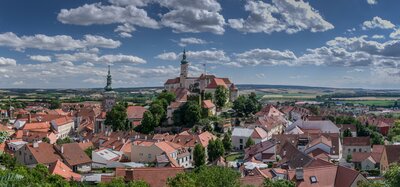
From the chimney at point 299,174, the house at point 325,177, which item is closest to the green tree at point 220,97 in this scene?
the house at point 325,177

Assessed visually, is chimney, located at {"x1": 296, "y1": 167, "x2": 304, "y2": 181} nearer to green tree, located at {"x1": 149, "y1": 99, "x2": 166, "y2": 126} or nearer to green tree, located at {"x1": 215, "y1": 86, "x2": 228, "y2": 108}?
green tree, located at {"x1": 149, "y1": 99, "x2": 166, "y2": 126}

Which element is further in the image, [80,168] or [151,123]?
[151,123]

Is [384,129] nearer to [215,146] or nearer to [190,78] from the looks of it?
[190,78]

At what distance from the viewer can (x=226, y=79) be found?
108125mm

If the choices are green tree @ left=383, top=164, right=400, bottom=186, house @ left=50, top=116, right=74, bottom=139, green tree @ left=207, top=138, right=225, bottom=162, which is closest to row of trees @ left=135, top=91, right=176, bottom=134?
green tree @ left=207, top=138, right=225, bottom=162

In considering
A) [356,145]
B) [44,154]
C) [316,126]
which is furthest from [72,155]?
[316,126]

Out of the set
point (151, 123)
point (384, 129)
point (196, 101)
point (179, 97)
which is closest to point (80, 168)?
point (151, 123)

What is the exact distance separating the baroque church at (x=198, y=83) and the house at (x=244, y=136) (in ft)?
79.5

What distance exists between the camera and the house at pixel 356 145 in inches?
2482

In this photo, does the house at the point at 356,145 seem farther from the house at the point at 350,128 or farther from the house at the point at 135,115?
the house at the point at 135,115

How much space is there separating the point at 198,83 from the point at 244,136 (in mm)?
34252

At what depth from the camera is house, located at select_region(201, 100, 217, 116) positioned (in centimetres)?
7762

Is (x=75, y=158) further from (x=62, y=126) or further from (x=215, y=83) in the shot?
(x=215, y=83)

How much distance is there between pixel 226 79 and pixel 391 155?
5918 centimetres
